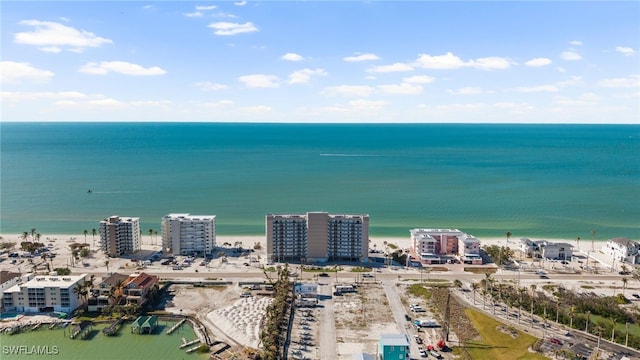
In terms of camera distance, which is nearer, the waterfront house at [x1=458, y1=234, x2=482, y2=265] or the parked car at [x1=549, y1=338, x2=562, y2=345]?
the parked car at [x1=549, y1=338, x2=562, y2=345]

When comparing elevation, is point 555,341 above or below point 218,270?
below

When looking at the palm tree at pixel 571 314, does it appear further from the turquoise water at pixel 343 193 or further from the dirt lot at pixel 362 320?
the turquoise water at pixel 343 193

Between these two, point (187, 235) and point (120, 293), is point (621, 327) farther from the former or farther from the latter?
point (187, 235)

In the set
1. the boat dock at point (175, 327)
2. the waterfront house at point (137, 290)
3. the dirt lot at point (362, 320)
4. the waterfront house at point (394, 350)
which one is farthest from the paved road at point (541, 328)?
the waterfront house at point (137, 290)

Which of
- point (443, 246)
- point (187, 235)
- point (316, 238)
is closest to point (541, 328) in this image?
point (443, 246)

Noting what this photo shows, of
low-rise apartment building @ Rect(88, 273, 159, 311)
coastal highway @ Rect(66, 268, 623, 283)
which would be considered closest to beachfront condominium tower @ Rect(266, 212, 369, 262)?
coastal highway @ Rect(66, 268, 623, 283)

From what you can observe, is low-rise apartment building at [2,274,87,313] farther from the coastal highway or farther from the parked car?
the parked car
